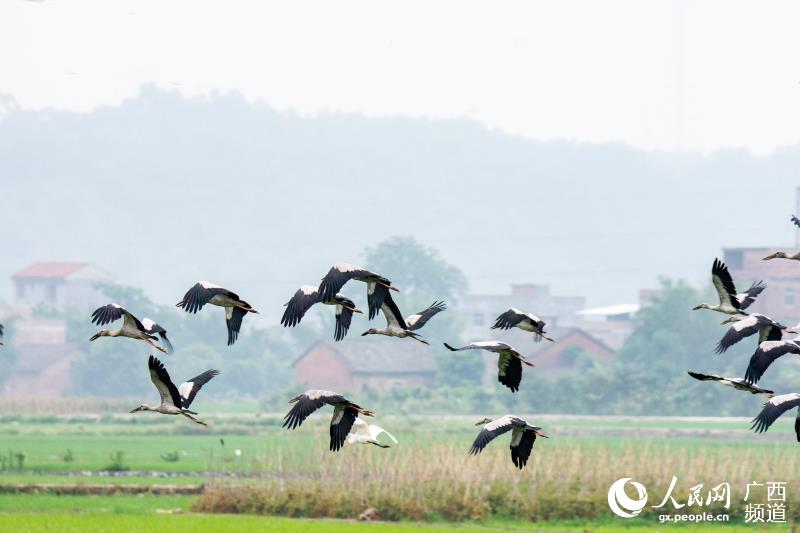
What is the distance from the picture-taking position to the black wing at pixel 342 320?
1802 centimetres

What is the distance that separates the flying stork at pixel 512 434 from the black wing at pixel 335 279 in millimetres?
2493

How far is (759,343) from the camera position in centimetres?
1839

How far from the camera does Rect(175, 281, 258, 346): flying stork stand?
56.0ft

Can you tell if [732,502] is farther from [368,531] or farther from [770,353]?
[770,353]

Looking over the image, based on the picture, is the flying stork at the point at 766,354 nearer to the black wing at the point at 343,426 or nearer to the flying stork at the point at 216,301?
the black wing at the point at 343,426

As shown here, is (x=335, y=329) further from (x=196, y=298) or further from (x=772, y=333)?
(x=772, y=333)

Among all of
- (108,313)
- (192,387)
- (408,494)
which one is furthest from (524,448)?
(408,494)

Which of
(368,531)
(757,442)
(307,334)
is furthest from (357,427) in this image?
(307,334)

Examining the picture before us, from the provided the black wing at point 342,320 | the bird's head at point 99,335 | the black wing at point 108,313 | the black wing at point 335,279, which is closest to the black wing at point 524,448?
the black wing at point 342,320

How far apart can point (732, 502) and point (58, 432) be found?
44.2 metres

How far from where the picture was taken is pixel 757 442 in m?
68.4

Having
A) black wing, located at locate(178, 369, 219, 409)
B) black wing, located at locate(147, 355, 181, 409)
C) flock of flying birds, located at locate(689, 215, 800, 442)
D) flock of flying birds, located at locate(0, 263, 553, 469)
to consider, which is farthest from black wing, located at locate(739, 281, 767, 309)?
black wing, located at locate(147, 355, 181, 409)

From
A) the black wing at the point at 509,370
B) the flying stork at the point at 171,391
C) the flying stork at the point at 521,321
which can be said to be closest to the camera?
the flying stork at the point at 171,391

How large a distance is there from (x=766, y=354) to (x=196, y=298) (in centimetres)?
654
